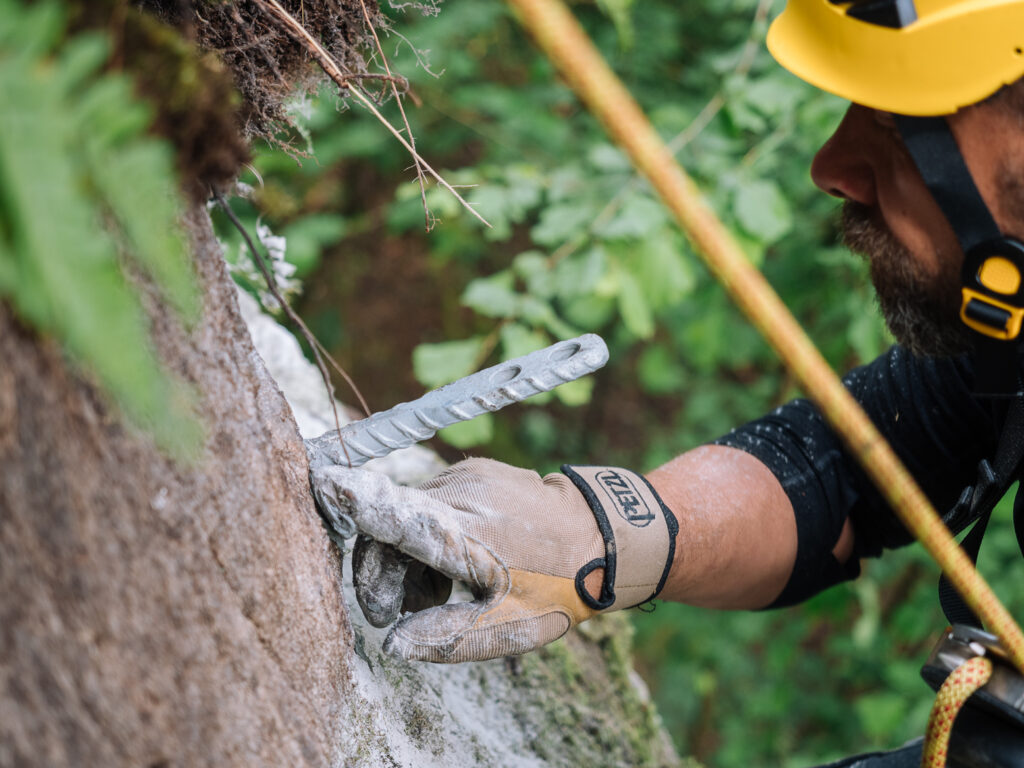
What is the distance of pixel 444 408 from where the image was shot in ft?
3.51

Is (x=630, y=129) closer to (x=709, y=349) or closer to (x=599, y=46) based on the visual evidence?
(x=709, y=349)

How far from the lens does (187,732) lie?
77 centimetres

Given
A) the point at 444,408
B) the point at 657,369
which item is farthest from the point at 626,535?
the point at 657,369

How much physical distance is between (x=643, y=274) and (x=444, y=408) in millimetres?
1121

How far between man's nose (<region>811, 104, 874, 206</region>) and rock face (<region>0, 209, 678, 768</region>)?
1.02m

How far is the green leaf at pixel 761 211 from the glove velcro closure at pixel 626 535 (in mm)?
896

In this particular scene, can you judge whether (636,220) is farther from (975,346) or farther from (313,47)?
(313,47)

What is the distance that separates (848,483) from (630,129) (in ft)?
3.72

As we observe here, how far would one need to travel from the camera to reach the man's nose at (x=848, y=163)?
130 cm

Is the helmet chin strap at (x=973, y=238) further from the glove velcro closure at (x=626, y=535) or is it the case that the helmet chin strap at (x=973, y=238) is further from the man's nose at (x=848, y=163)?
the glove velcro closure at (x=626, y=535)

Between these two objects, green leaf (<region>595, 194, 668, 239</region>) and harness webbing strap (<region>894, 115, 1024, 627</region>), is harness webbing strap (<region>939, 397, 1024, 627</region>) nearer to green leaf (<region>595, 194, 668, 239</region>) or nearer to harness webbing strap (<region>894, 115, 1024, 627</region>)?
harness webbing strap (<region>894, 115, 1024, 627</region>)

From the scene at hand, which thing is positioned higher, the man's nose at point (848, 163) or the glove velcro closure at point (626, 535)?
the man's nose at point (848, 163)

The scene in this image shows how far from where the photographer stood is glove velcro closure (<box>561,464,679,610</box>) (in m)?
1.27

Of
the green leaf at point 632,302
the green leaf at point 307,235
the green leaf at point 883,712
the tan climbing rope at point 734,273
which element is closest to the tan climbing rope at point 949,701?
the tan climbing rope at point 734,273
